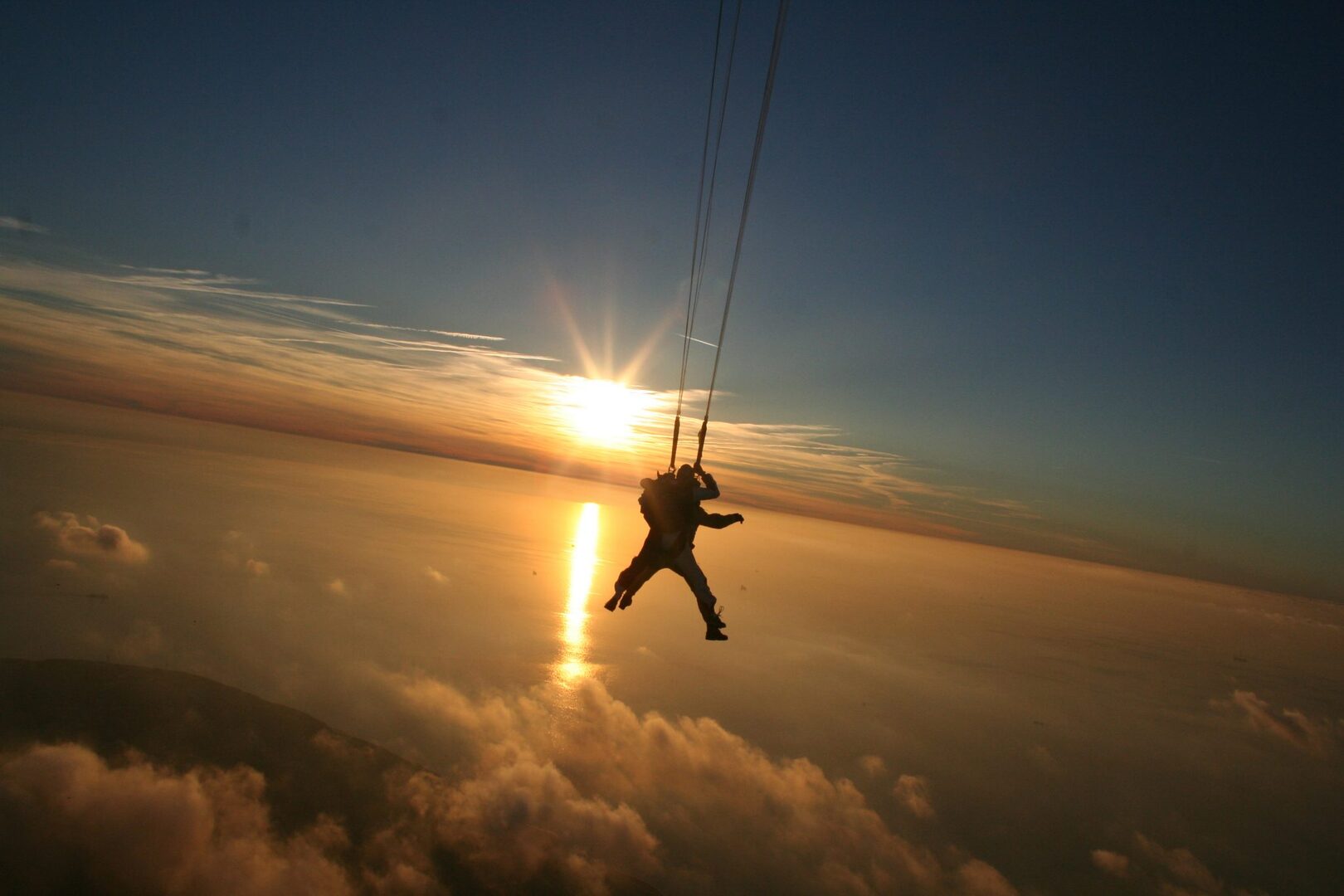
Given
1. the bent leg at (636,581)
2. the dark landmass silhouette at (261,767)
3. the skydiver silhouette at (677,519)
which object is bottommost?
the dark landmass silhouette at (261,767)

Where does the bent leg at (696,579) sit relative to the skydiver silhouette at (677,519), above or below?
below

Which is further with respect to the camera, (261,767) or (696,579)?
(261,767)

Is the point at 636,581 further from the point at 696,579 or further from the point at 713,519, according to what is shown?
the point at 713,519

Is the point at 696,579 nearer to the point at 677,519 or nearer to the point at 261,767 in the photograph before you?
the point at 677,519

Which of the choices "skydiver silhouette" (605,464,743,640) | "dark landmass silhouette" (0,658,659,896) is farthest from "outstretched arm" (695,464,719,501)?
"dark landmass silhouette" (0,658,659,896)

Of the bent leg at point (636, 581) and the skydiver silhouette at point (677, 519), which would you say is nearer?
the skydiver silhouette at point (677, 519)

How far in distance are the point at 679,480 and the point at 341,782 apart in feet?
763

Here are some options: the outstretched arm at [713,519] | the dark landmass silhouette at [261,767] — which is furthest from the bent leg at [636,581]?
the dark landmass silhouette at [261,767]

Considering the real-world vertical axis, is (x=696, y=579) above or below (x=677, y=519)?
below

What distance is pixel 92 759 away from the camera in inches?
6959

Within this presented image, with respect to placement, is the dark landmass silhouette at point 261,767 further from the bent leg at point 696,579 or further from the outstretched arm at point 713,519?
the outstretched arm at point 713,519

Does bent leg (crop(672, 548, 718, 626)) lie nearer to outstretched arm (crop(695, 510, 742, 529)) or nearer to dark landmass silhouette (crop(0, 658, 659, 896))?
outstretched arm (crop(695, 510, 742, 529))

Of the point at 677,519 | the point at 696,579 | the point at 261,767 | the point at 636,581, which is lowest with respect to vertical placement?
the point at 261,767

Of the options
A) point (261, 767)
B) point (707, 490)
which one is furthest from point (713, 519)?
point (261, 767)
